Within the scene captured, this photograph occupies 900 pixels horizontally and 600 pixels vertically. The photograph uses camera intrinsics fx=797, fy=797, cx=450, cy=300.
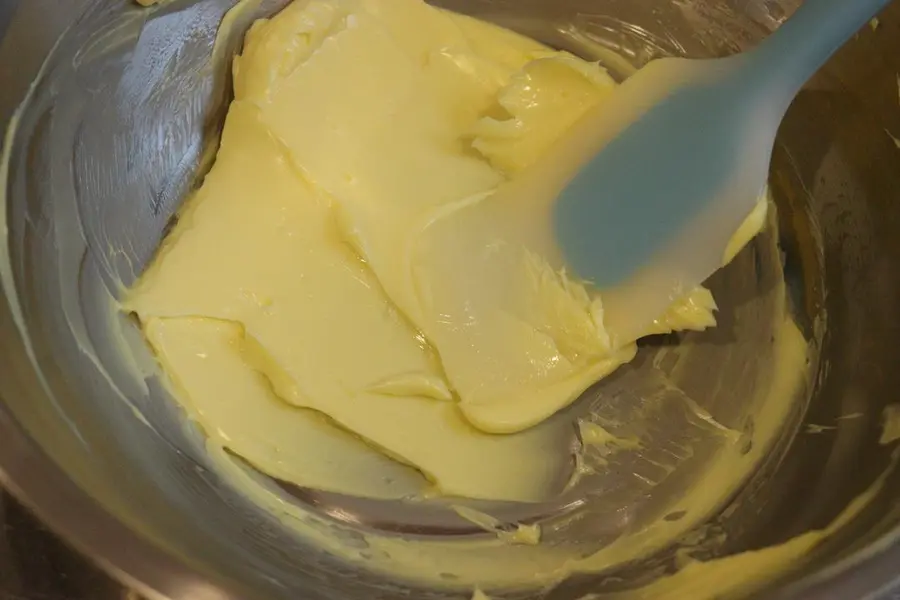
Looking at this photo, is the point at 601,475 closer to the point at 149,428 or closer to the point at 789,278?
the point at 789,278

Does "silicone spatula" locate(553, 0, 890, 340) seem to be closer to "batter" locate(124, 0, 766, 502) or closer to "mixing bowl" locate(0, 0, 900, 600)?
"batter" locate(124, 0, 766, 502)

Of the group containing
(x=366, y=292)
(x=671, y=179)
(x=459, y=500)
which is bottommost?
(x=459, y=500)

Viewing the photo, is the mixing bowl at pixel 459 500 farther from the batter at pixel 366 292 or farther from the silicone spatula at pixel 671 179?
the silicone spatula at pixel 671 179

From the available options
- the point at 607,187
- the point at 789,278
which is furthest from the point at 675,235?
the point at 789,278

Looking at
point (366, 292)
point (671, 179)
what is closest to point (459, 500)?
point (366, 292)

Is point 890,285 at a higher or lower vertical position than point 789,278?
higher

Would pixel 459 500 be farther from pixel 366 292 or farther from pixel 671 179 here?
pixel 671 179

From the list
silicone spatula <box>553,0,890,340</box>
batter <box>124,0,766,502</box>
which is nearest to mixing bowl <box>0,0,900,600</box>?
batter <box>124,0,766,502</box>
